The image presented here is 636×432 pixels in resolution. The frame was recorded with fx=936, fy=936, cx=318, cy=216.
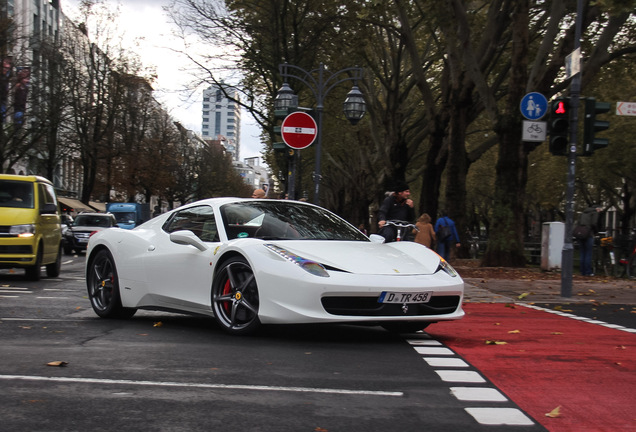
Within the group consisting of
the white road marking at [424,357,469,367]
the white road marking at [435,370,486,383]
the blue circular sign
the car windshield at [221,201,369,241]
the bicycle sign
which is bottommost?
the white road marking at [424,357,469,367]

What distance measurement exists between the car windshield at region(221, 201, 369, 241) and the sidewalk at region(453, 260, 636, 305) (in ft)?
15.9

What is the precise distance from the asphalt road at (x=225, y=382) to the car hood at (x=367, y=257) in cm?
64

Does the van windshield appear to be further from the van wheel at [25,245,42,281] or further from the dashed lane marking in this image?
the dashed lane marking

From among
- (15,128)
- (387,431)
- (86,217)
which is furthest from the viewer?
(15,128)

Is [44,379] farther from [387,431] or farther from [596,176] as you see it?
[596,176]

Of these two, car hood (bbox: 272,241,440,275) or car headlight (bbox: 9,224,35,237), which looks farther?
car headlight (bbox: 9,224,35,237)

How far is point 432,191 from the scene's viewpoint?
3344 cm

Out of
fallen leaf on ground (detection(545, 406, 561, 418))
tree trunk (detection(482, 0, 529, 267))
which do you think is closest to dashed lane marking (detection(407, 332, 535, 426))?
fallen leaf on ground (detection(545, 406, 561, 418))

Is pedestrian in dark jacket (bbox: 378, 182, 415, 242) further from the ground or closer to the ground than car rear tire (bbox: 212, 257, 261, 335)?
further from the ground

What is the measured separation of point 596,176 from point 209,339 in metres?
45.6

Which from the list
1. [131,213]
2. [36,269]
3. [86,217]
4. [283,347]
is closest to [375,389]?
[283,347]

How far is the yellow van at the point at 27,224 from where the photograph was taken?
1630cm

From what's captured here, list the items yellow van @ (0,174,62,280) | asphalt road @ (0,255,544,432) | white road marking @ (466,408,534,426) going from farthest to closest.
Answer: yellow van @ (0,174,62,280), white road marking @ (466,408,534,426), asphalt road @ (0,255,544,432)

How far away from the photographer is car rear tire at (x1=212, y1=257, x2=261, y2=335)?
25.9 ft
